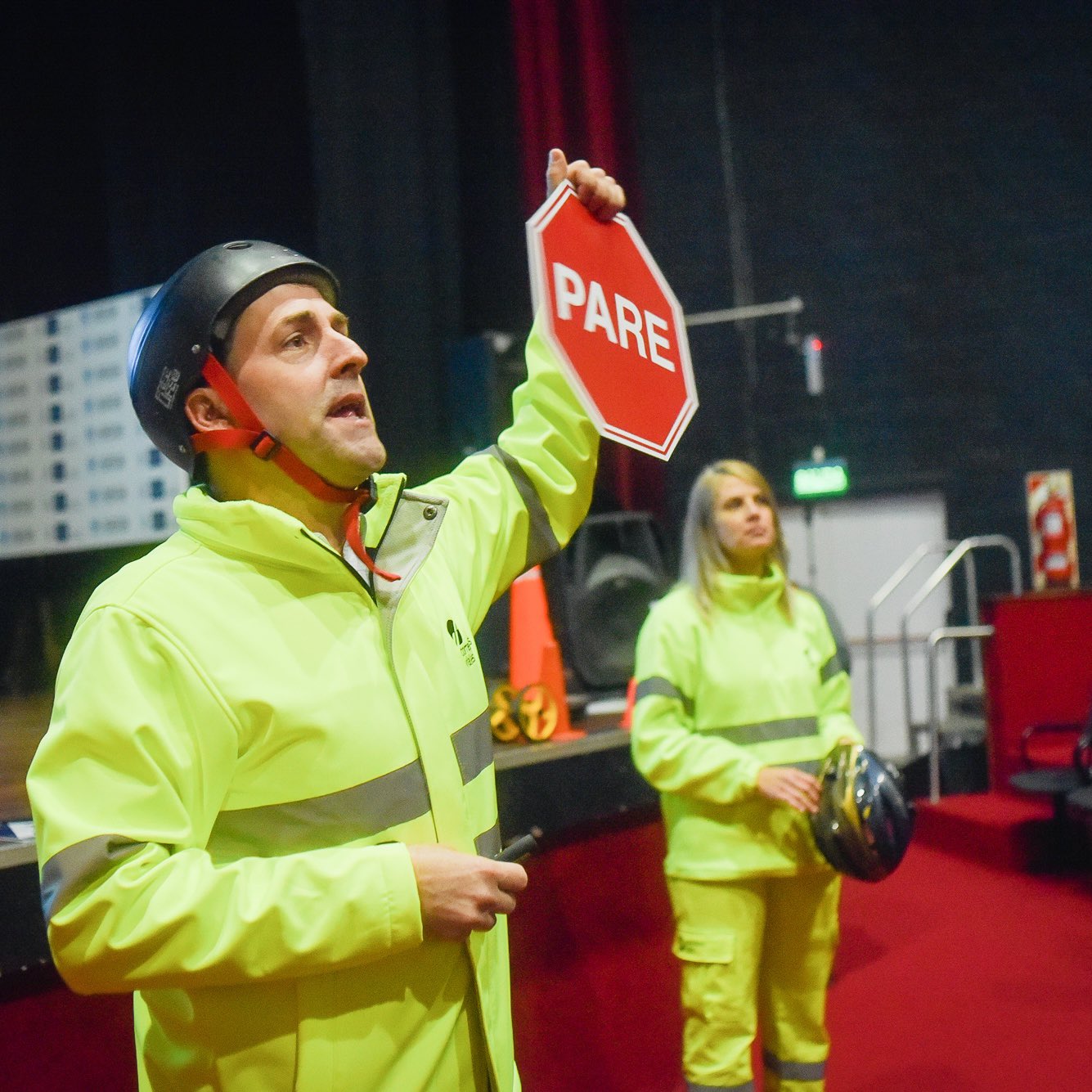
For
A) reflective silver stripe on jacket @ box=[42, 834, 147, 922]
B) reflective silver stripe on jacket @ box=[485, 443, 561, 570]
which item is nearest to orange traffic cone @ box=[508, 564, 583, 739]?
reflective silver stripe on jacket @ box=[485, 443, 561, 570]

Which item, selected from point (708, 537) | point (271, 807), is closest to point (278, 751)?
point (271, 807)

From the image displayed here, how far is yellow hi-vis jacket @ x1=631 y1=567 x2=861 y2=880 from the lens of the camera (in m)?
2.32

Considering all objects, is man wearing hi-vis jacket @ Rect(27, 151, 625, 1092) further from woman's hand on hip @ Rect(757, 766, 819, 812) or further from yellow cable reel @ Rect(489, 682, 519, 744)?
yellow cable reel @ Rect(489, 682, 519, 744)

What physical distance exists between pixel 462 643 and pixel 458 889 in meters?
0.33

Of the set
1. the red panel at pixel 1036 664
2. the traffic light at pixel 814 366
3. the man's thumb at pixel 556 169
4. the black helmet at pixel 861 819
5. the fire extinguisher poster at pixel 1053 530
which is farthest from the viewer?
the traffic light at pixel 814 366

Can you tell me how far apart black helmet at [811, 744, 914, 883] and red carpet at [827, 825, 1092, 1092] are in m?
0.88

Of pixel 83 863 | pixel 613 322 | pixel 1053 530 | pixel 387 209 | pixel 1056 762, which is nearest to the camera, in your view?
pixel 83 863

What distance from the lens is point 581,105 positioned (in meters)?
5.41

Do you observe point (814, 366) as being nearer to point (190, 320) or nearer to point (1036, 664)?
point (1036, 664)

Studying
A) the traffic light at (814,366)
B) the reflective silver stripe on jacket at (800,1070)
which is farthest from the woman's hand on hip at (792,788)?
the traffic light at (814,366)

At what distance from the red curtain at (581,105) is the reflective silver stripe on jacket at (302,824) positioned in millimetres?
3845

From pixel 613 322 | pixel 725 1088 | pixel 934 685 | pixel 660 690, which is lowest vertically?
pixel 725 1088

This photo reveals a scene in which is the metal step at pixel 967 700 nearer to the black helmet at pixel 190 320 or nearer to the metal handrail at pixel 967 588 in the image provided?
the metal handrail at pixel 967 588

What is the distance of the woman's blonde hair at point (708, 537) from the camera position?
252 cm
